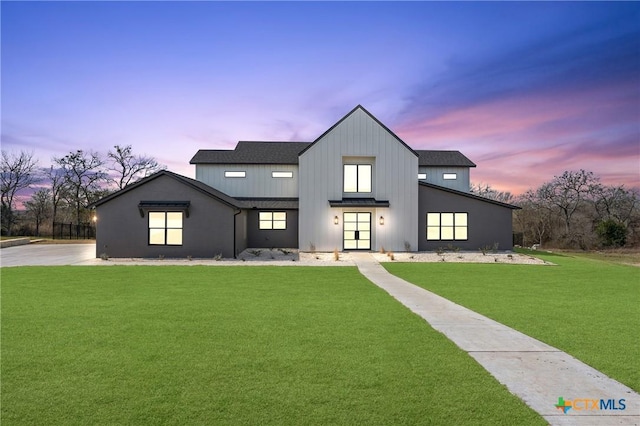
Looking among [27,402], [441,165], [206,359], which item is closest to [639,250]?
[441,165]

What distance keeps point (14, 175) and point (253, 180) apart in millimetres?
35618

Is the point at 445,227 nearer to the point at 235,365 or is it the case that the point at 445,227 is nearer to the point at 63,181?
the point at 235,365

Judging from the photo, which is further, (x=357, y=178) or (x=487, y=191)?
(x=487, y=191)

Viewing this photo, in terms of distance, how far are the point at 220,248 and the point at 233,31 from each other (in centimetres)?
1201

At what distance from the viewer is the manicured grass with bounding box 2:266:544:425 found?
12.7ft

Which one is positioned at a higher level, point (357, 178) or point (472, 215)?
point (357, 178)

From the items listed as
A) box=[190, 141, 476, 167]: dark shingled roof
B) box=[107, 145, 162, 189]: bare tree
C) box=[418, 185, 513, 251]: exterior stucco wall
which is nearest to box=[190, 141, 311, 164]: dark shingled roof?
box=[190, 141, 476, 167]: dark shingled roof

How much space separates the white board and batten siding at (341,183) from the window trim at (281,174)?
515 centimetres

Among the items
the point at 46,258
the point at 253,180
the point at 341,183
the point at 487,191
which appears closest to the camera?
the point at 46,258

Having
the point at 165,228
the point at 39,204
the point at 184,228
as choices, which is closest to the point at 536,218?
the point at 184,228

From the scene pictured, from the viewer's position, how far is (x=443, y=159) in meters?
33.0

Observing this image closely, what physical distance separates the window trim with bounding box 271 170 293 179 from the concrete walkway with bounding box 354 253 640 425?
21847mm

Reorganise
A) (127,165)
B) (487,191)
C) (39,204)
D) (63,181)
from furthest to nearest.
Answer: (487,191) < (39,204) < (127,165) < (63,181)

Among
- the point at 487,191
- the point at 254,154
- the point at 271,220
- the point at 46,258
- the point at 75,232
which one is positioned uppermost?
the point at 254,154
